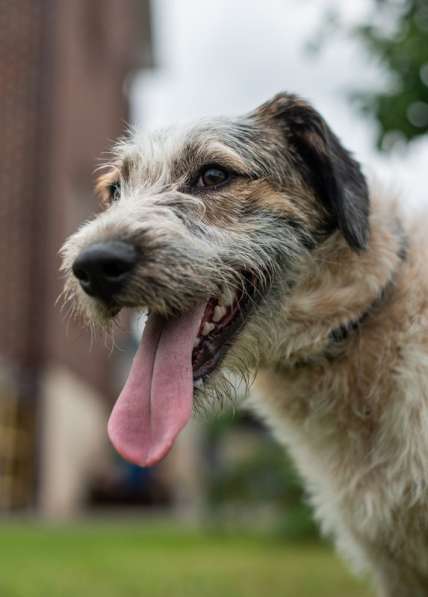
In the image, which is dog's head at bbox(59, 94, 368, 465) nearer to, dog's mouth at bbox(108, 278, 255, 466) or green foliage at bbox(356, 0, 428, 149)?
dog's mouth at bbox(108, 278, 255, 466)

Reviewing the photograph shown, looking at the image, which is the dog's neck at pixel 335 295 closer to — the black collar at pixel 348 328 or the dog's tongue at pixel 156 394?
the black collar at pixel 348 328

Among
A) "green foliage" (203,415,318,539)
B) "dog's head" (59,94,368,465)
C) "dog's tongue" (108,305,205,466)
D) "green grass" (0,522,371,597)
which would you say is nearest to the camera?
"dog's tongue" (108,305,205,466)

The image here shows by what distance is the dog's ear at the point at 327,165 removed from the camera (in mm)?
3537

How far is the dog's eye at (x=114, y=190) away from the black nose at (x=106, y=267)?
886 millimetres

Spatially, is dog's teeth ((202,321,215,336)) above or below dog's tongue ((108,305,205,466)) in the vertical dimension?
above

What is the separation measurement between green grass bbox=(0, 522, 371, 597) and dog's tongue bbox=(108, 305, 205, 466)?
3.11m

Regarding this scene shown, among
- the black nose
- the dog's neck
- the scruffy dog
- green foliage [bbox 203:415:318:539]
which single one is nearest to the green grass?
green foliage [bbox 203:415:318:539]

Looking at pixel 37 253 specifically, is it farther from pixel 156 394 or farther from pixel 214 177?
pixel 156 394

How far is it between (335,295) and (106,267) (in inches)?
40.0

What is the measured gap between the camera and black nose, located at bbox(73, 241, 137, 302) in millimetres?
3115

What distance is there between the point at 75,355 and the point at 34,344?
11.1 ft

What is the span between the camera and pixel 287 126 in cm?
388

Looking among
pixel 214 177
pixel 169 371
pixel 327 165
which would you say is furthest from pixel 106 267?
pixel 327 165

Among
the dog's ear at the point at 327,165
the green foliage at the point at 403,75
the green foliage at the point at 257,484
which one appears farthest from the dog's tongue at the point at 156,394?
the green foliage at the point at 257,484
